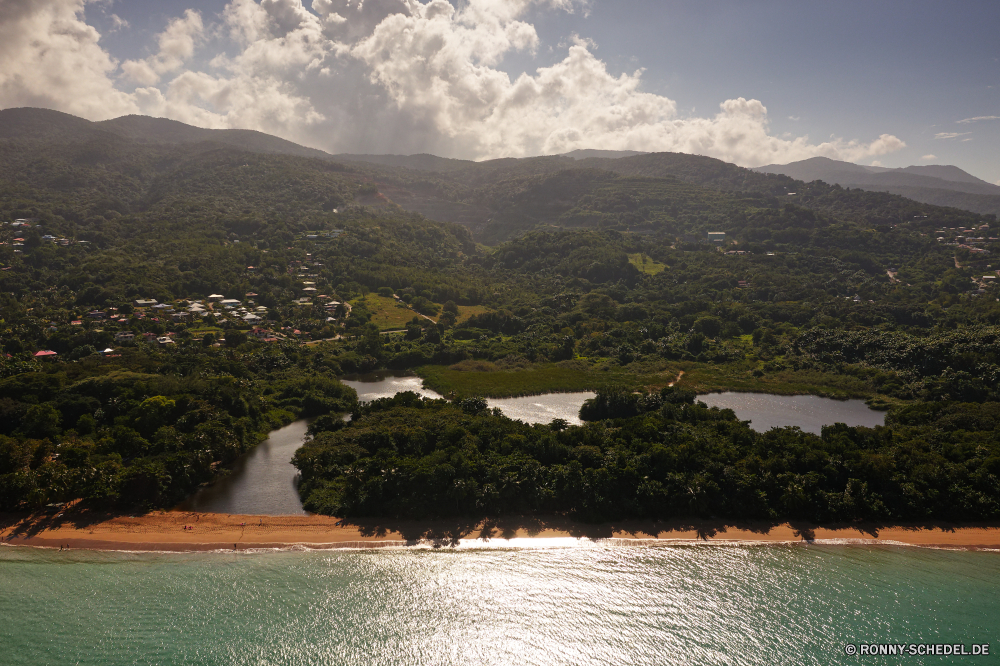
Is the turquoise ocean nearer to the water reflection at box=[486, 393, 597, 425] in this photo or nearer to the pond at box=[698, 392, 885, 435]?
the water reflection at box=[486, 393, 597, 425]

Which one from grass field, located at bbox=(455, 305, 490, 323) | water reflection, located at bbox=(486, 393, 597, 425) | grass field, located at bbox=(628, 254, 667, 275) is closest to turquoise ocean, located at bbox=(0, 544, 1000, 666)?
water reflection, located at bbox=(486, 393, 597, 425)

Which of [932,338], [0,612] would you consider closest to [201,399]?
[0,612]

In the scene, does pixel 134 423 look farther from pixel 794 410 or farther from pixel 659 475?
pixel 794 410

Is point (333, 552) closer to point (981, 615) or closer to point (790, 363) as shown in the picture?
point (981, 615)

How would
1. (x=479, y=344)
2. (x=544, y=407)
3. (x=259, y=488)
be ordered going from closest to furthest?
1. (x=259, y=488)
2. (x=544, y=407)
3. (x=479, y=344)

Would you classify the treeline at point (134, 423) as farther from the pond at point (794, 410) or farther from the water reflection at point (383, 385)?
the pond at point (794, 410)

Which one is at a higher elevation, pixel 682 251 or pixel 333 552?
pixel 682 251

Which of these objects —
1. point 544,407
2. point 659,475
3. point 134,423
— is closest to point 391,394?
point 544,407
